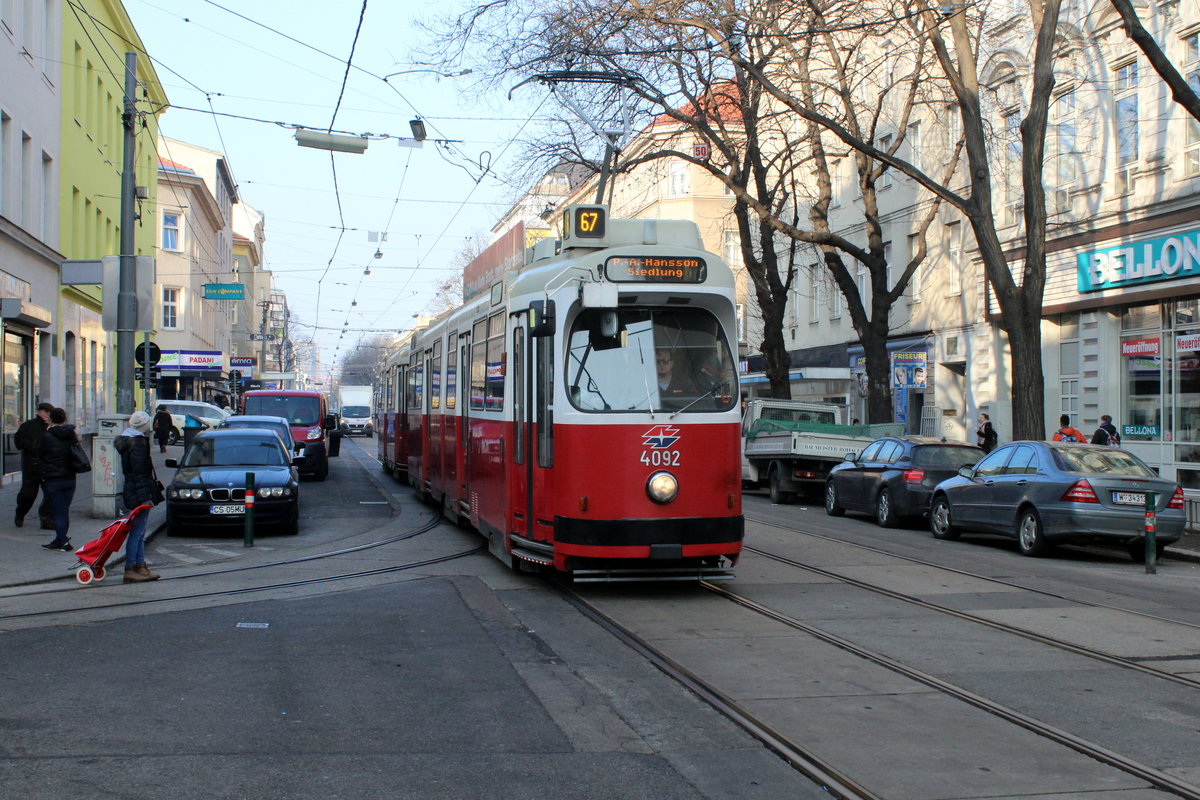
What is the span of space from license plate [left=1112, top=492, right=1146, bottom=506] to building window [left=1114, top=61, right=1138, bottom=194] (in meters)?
11.9

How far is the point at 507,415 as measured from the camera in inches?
459

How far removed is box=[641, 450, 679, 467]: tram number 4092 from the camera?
10.4 metres

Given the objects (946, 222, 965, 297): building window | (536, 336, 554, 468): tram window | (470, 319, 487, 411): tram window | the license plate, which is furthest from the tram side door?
(946, 222, 965, 297): building window

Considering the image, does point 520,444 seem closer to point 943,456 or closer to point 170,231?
point 943,456

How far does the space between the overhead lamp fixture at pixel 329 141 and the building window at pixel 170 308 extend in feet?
141

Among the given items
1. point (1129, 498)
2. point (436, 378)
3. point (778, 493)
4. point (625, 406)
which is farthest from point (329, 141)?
point (1129, 498)

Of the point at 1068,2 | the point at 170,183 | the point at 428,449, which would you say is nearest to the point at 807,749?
the point at 428,449

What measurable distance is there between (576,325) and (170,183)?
173 ft

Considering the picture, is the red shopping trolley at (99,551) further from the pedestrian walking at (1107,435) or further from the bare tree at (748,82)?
the pedestrian walking at (1107,435)

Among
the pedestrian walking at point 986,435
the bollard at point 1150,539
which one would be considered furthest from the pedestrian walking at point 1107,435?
the bollard at point 1150,539

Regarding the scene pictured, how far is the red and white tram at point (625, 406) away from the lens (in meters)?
10.3

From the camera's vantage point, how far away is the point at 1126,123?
24.5m

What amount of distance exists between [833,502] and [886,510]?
2174 millimetres

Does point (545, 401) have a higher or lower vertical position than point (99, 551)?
higher
